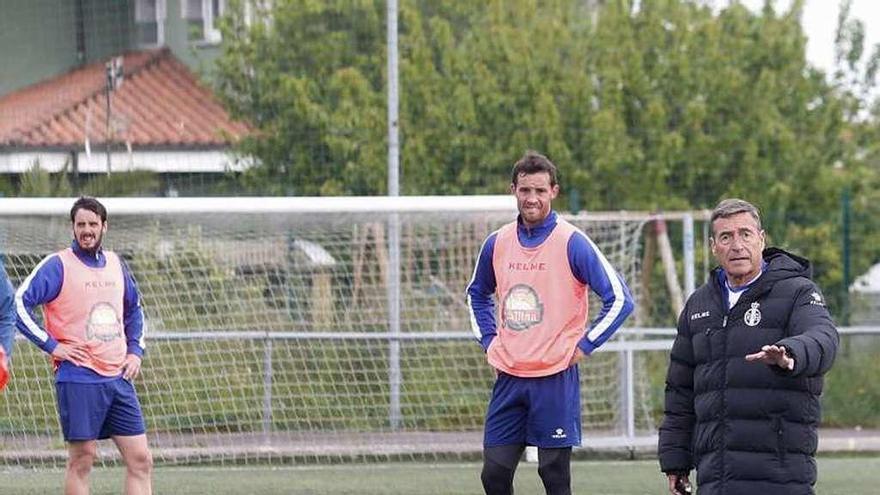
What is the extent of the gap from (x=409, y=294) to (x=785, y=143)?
500 cm

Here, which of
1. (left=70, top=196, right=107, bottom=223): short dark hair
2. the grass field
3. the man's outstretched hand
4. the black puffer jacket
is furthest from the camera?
the grass field

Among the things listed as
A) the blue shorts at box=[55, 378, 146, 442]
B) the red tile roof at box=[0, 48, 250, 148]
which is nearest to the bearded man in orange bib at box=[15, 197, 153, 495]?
the blue shorts at box=[55, 378, 146, 442]

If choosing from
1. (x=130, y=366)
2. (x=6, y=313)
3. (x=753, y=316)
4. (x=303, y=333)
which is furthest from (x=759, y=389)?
(x=303, y=333)

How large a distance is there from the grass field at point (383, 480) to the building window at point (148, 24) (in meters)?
5.98

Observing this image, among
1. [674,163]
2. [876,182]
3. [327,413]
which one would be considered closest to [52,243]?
[327,413]

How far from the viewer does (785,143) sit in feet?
55.4

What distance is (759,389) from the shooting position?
5473mm

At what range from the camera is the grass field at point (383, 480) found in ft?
36.0

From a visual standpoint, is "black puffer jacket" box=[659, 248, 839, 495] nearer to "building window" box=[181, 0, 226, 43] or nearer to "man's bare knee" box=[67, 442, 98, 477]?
"man's bare knee" box=[67, 442, 98, 477]

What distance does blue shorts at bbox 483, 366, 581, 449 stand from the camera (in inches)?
298

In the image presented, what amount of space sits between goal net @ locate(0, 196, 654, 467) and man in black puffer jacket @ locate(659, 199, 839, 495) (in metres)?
6.46

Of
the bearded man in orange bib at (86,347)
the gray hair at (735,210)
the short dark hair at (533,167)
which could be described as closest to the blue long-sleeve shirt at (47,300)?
the bearded man in orange bib at (86,347)

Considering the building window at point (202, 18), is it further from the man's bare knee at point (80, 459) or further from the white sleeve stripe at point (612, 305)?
the white sleeve stripe at point (612, 305)

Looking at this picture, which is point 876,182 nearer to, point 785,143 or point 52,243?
point 785,143
